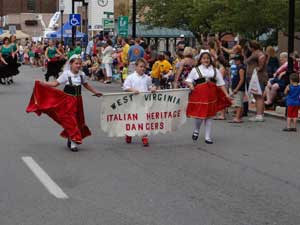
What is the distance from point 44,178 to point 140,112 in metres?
3.77

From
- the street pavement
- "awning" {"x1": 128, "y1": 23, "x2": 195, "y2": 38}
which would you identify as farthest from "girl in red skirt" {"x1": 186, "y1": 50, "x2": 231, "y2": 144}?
"awning" {"x1": 128, "y1": 23, "x2": 195, "y2": 38}

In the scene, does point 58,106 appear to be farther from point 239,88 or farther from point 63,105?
point 239,88

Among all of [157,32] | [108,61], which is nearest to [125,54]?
[108,61]

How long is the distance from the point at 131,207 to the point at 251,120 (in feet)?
32.8

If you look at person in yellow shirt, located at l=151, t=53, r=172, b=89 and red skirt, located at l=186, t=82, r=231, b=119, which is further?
person in yellow shirt, located at l=151, t=53, r=172, b=89

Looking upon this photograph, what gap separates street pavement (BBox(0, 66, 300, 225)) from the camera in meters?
7.75

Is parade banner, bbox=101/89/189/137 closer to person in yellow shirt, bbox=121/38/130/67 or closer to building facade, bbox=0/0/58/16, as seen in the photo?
person in yellow shirt, bbox=121/38/130/67

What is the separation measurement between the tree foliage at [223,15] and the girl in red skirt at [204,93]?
13.9 metres

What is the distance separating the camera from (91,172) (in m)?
10.4

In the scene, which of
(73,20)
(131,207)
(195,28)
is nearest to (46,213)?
(131,207)

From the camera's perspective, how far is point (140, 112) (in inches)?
523

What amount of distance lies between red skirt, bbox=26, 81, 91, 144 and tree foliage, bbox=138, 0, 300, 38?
52.4ft

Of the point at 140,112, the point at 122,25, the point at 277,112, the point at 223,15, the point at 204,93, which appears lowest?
the point at 277,112

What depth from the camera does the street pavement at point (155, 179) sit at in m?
7.75
